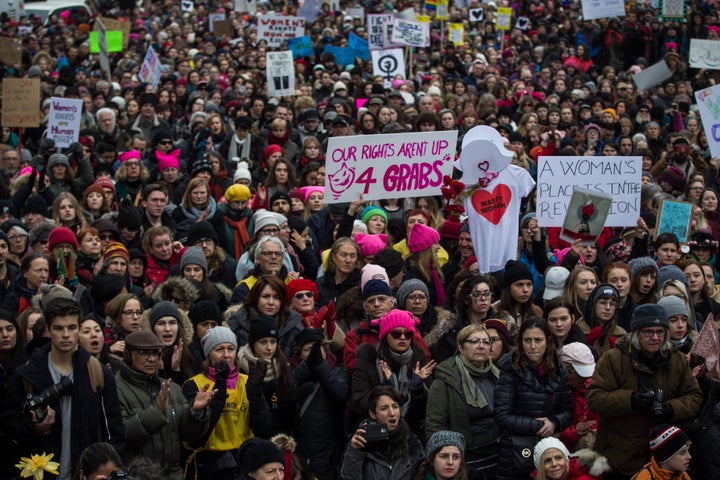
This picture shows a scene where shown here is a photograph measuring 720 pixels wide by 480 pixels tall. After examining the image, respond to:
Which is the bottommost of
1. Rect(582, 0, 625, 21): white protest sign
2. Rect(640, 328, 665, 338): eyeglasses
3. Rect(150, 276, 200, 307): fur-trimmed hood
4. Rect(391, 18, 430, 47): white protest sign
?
Rect(150, 276, 200, 307): fur-trimmed hood

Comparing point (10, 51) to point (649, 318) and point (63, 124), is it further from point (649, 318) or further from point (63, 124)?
point (649, 318)

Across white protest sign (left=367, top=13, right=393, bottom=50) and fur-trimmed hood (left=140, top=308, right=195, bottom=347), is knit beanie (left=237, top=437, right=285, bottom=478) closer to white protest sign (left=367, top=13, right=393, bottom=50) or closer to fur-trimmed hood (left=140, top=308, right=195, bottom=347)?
fur-trimmed hood (left=140, top=308, right=195, bottom=347)

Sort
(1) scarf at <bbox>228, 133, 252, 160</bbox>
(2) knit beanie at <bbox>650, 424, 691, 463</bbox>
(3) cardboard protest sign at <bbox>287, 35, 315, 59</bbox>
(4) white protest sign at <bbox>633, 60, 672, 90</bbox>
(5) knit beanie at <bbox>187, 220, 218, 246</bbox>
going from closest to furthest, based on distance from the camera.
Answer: (2) knit beanie at <bbox>650, 424, 691, 463</bbox> < (5) knit beanie at <bbox>187, 220, 218, 246</bbox> < (1) scarf at <bbox>228, 133, 252, 160</bbox> < (4) white protest sign at <bbox>633, 60, 672, 90</bbox> < (3) cardboard protest sign at <bbox>287, 35, 315, 59</bbox>

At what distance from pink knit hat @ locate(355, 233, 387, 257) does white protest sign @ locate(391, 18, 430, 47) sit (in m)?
11.2

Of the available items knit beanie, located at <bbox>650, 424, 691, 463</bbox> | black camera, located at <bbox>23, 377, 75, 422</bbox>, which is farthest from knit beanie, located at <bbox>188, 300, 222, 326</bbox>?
knit beanie, located at <bbox>650, 424, 691, 463</bbox>

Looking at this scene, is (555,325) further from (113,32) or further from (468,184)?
(113,32)

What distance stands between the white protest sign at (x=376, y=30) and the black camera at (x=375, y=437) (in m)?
13.9

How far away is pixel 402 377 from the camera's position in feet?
21.5

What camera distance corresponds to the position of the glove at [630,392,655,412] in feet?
19.4

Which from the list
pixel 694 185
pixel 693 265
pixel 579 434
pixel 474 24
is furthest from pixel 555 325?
pixel 474 24

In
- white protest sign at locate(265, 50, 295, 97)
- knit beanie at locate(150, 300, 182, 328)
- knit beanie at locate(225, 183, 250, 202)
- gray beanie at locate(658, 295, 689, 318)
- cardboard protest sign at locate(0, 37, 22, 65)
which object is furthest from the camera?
cardboard protest sign at locate(0, 37, 22, 65)

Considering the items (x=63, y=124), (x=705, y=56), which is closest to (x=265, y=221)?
(x=63, y=124)

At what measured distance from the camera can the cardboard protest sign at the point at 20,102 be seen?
14117mm

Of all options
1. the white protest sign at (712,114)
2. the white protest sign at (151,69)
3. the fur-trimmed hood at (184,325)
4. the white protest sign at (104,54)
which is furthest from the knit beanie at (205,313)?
the white protest sign at (104,54)
